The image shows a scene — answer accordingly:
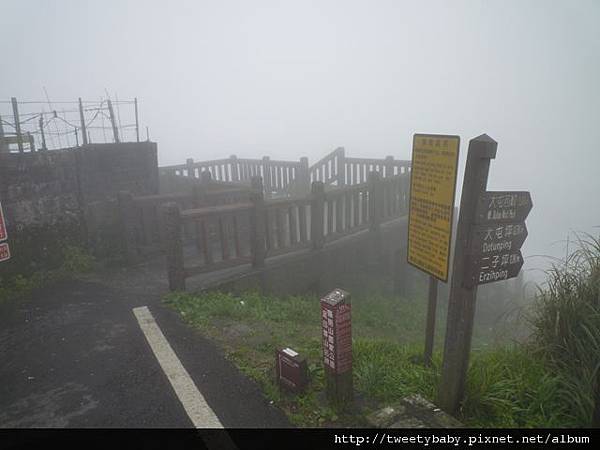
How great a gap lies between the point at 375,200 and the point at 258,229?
344 cm

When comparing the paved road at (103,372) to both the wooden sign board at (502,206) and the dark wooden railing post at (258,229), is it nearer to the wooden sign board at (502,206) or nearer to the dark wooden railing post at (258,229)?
the dark wooden railing post at (258,229)

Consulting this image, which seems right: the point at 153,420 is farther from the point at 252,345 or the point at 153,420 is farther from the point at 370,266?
the point at 370,266

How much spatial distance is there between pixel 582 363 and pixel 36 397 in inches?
199

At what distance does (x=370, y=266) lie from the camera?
1066cm

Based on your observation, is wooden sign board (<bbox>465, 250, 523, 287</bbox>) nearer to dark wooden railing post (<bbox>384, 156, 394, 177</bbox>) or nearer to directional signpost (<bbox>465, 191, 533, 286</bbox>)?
directional signpost (<bbox>465, 191, 533, 286</bbox>)

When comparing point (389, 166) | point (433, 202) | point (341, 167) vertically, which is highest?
point (433, 202)

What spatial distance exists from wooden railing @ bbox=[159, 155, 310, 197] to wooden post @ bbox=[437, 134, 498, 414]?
10.2 m

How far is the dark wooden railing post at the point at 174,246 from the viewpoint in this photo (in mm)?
6203

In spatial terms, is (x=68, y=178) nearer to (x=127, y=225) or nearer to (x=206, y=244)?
(x=127, y=225)

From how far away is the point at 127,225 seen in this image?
7945 millimetres

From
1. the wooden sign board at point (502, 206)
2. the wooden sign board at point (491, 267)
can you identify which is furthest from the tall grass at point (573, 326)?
the wooden sign board at point (502, 206)

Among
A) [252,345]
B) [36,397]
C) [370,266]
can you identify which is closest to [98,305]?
[36,397]

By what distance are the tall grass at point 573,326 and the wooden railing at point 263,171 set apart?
960 centimetres

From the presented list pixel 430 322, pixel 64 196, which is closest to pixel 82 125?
pixel 64 196
